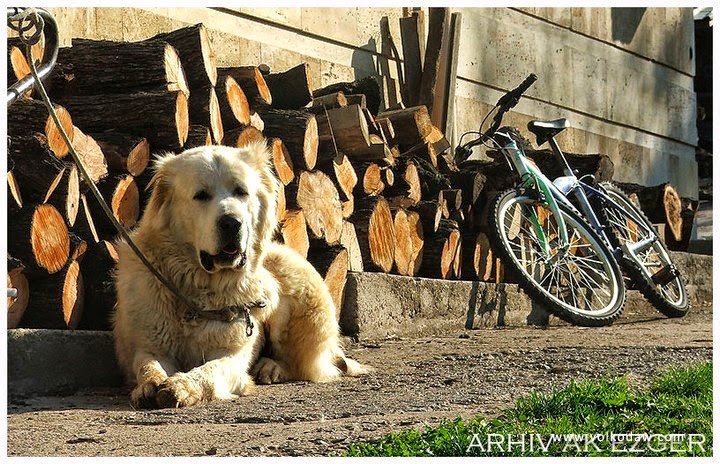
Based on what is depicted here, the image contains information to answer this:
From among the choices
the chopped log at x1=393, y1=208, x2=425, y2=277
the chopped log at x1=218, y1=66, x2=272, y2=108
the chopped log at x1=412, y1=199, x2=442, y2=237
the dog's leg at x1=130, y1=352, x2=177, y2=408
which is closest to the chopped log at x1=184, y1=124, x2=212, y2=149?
the chopped log at x1=218, y1=66, x2=272, y2=108

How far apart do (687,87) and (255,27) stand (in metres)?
9.37

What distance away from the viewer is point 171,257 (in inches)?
210

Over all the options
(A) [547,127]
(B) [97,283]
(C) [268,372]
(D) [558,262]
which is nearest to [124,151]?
(B) [97,283]

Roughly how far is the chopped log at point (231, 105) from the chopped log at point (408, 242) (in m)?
1.52

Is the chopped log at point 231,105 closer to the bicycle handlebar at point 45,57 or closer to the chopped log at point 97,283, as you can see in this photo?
the chopped log at point 97,283

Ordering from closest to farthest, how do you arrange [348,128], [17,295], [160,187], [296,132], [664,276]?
1. [160,187]
2. [17,295]
3. [296,132]
4. [348,128]
5. [664,276]


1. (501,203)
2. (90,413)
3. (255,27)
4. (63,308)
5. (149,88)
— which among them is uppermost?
(255,27)

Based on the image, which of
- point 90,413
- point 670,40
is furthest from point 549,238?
point 670,40

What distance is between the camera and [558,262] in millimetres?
8578

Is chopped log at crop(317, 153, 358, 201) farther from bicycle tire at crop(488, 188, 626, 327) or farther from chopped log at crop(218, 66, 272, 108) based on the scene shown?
bicycle tire at crop(488, 188, 626, 327)

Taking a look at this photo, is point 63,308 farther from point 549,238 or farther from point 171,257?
point 549,238

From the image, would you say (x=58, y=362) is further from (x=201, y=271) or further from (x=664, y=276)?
(x=664, y=276)

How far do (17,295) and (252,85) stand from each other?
2477 millimetres

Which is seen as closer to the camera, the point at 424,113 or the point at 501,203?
the point at 501,203
